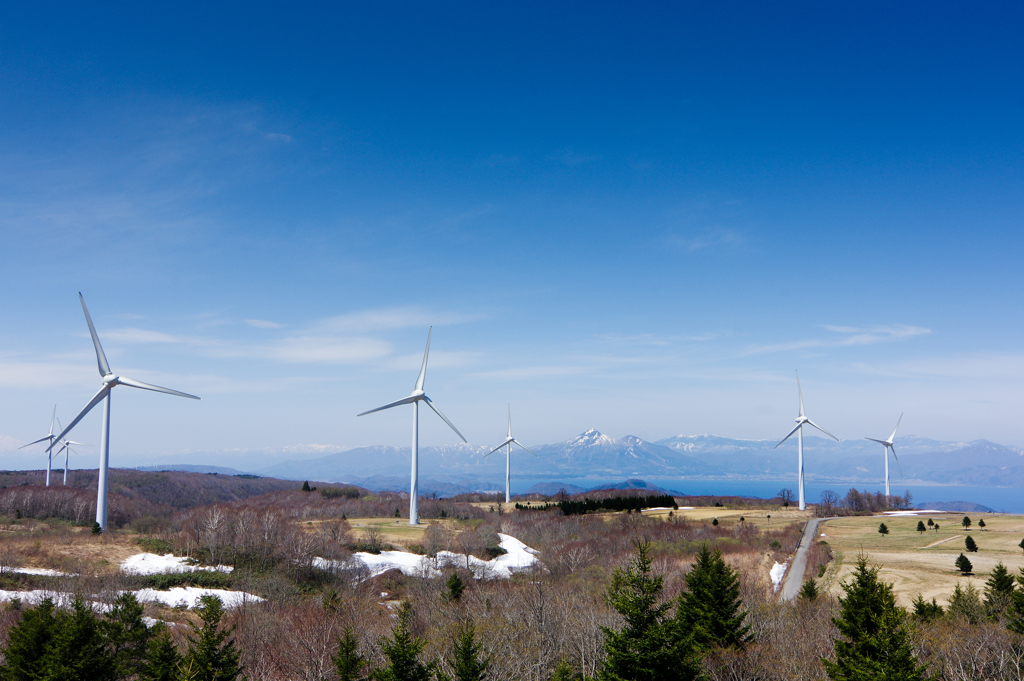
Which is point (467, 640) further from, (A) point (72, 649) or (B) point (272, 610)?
(B) point (272, 610)

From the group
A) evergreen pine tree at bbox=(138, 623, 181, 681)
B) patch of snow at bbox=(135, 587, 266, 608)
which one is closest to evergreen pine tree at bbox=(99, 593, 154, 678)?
evergreen pine tree at bbox=(138, 623, 181, 681)

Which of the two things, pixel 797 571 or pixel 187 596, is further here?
pixel 797 571

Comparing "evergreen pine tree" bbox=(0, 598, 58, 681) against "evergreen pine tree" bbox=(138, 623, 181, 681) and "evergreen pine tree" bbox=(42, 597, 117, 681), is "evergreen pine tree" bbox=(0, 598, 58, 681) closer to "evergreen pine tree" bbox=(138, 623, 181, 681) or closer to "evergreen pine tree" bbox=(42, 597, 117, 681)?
"evergreen pine tree" bbox=(42, 597, 117, 681)

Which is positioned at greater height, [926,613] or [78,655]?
[78,655]

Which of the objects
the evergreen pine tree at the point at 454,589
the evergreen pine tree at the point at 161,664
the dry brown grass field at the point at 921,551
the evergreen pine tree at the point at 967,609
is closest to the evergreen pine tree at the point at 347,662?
the evergreen pine tree at the point at 161,664

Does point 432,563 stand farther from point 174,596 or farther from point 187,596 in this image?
point 174,596

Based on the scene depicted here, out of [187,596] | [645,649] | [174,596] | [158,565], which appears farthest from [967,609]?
[158,565]

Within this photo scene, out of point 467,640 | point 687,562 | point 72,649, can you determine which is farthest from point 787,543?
point 72,649
